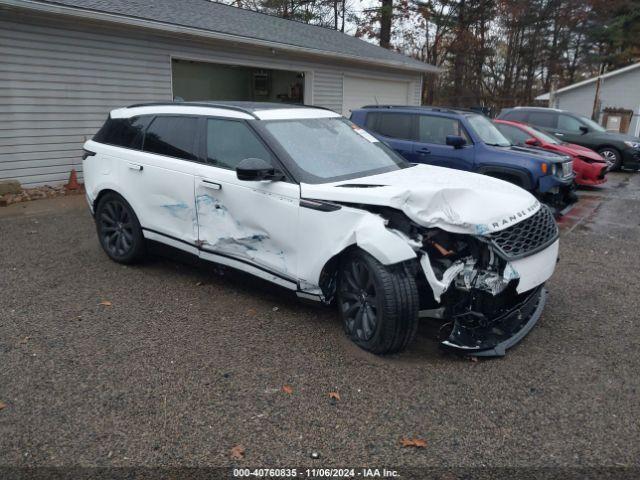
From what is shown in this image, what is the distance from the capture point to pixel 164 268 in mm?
5387

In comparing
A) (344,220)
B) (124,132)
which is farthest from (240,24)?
(344,220)

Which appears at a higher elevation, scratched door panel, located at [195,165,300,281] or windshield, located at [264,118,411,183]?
windshield, located at [264,118,411,183]

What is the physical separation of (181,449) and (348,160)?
103 inches

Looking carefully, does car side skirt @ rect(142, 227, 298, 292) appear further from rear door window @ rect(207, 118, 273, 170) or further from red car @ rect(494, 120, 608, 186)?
red car @ rect(494, 120, 608, 186)

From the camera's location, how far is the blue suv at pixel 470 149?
25.7 ft

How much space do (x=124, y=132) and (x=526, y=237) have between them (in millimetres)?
3981

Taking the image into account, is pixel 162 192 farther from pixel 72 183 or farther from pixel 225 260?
pixel 72 183

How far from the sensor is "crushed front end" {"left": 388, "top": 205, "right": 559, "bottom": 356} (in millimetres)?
3340

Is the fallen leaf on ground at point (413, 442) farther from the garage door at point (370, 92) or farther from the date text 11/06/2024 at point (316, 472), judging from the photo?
the garage door at point (370, 92)

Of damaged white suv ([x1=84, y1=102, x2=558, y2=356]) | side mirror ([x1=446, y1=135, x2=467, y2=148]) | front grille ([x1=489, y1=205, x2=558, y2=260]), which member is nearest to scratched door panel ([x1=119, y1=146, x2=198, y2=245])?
damaged white suv ([x1=84, y1=102, x2=558, y2=356])

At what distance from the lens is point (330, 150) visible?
4.32m

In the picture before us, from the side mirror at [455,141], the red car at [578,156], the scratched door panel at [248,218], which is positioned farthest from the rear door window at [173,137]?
the red car at [578,156]

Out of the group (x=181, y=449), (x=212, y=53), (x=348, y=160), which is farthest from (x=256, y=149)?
(x=212, y=53)

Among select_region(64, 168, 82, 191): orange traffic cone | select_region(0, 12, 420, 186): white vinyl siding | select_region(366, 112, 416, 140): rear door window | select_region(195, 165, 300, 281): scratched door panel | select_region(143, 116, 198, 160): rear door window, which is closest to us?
select_region(195, 165, 300, 281): scratched door panel
